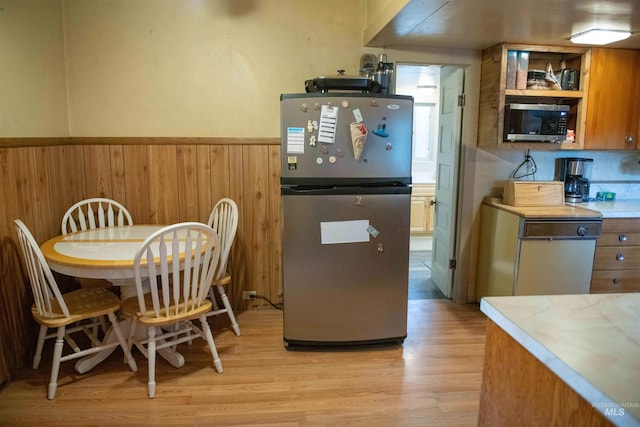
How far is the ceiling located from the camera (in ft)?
7.18

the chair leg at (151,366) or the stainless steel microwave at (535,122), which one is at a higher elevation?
the stainless steel microwave at (535,122)

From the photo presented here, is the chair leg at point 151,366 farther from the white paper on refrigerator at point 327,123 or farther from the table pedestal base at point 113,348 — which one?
the white paper on refrigerator at point 327,123

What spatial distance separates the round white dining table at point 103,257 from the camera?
2.14 m

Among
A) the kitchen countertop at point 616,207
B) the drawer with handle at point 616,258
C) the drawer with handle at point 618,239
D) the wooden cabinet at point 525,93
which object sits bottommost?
the drawer with handle at point 616,258

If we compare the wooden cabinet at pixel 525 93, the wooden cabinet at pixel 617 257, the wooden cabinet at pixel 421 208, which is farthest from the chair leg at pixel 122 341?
the wooden cabinet at pixel 421 208

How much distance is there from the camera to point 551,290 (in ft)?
9.75

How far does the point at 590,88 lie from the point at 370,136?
1861mm

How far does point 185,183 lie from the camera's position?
320cm

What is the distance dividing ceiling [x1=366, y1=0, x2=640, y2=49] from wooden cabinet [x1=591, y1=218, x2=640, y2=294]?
4.20ft

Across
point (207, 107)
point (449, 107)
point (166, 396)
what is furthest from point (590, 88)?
point (166, 396)

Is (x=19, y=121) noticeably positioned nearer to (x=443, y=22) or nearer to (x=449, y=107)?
(x=443, y=22)

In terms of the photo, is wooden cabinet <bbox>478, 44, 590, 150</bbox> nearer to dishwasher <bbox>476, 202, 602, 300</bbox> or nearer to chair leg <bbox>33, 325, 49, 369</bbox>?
dishwasher <bbox>476, 202, 602, 300</bbox>

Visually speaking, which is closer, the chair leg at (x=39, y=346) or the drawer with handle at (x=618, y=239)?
the chair leg at (x=39, y=346)

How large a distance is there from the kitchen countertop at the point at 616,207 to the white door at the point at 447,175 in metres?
0.95
